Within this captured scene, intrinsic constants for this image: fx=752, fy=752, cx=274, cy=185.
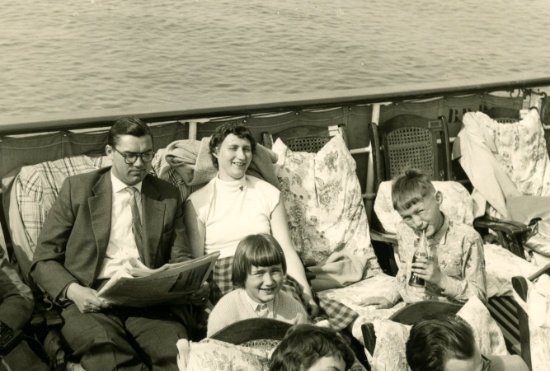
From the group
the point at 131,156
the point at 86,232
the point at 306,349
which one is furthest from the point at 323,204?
the point at 306,349

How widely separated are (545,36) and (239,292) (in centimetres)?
1817

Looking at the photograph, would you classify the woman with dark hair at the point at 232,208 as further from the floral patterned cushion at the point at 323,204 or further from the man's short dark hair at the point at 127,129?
the man's short dark hair at the point at 127,129

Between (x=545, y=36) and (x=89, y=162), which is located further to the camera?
(x=545, y=36)

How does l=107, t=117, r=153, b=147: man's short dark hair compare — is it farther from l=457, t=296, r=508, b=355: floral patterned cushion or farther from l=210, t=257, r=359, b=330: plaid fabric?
l=457, t=296, r=508, b=355: floral patterned cushion

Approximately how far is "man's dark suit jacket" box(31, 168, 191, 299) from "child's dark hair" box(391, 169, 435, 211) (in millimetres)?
1090

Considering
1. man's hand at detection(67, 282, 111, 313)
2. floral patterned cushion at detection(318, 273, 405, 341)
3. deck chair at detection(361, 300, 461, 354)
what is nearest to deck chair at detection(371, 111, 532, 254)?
floral patterned cushion at detection(318, 273, 405, 341)

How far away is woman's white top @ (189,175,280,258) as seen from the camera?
4047mm

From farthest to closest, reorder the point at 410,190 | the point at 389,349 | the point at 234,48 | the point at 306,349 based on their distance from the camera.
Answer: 1. the point at 234,48
2. the point at 410,190
3. the point at 389,349
4. the point at 306,349

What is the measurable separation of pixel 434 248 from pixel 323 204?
43.3 inches

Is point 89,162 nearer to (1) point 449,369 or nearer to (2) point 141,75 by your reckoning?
(1) point 449,369

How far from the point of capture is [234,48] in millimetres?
17375

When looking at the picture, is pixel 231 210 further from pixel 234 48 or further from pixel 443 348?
pixel 234 48

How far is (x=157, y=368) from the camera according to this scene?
329 cm

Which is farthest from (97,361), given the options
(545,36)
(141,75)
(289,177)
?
(545,36)
